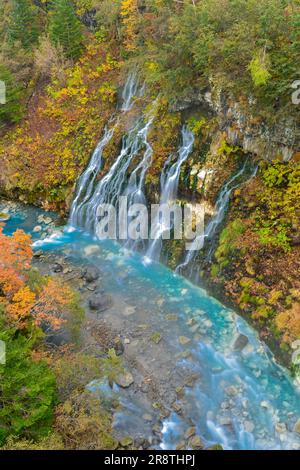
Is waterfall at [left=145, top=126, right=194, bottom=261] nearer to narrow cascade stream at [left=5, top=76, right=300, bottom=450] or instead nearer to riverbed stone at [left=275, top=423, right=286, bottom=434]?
narrow cascade stream at [left=5, top=76, right=300, bottom=450]

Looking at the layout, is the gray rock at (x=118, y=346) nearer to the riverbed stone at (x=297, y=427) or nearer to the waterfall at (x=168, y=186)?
the waterfall at (x=168, y=186)

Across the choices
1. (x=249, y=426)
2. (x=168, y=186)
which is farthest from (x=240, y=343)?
(x=168, y=186)

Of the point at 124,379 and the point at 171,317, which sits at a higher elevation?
the point at 171,317

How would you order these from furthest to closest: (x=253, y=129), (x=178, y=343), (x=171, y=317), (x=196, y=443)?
(x=253, y=129)
(x=171, y=317)
(x=178, y=343)
(x=196, y=443)

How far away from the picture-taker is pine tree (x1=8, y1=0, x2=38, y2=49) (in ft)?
101

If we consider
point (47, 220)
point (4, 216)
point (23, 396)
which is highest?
point (47, 220)

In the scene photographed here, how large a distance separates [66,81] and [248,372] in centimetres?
2484

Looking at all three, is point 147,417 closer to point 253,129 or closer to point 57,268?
point 57,268

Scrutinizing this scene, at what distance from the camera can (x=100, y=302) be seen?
1661 centimetres

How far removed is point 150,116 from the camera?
22297mm

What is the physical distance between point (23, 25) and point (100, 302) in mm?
26238

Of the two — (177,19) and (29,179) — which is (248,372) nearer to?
(177,19)

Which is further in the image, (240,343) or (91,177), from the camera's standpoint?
(91,177)
